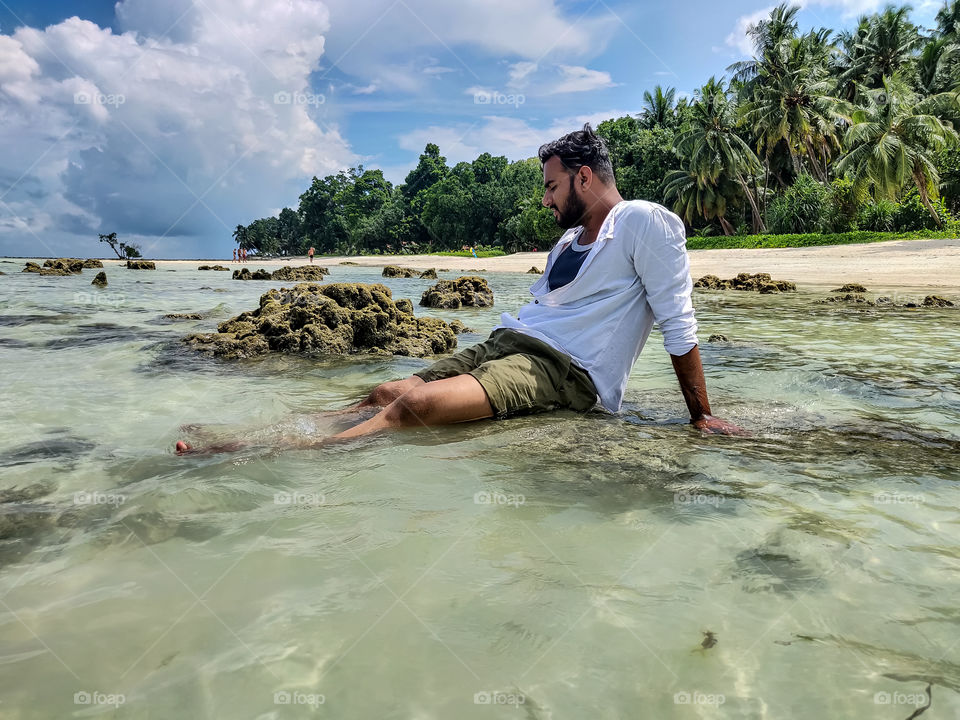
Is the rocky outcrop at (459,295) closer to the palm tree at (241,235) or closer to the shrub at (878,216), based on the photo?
the shrub at (878,216)

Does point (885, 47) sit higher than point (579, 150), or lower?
higher

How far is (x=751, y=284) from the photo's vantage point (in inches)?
669

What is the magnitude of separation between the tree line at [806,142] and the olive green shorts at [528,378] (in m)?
27.0

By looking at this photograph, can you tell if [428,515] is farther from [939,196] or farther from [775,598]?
[939,196]

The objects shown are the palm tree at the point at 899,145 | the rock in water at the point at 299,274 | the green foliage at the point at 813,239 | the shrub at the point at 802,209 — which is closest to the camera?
the rock in water at the point at 299,274

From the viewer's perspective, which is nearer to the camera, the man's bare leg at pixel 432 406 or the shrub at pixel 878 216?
the man's bare leg at pixel 432 406

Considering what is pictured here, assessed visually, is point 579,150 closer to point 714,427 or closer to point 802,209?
point 714,427

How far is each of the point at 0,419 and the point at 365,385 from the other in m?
2.38

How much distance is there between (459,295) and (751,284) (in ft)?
28.9

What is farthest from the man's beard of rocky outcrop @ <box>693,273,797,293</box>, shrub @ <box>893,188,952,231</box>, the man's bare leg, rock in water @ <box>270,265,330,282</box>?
shrub @ <box>893,188,952,231</box>

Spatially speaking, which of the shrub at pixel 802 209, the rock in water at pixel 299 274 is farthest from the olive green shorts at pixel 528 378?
the shrub at pixel 802 209

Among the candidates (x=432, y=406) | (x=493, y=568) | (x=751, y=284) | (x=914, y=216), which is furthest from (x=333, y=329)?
(x=914, y=216)

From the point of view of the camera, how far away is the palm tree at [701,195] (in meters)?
40.5

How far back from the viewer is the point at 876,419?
3719 millimetres
